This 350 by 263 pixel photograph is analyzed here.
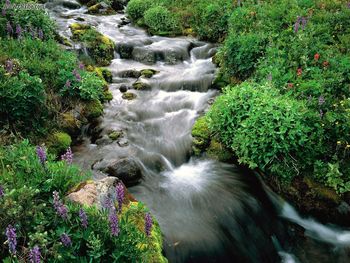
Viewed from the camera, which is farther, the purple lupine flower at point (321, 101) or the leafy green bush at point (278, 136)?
the purple lupine flower at point (321, 101)

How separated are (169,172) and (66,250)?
442cm

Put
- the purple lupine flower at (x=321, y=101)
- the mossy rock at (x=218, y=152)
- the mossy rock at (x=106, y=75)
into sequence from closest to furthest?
1. the purple lupine flower at (x=321, y=101)
2. the mossy rock at (x=218, y=152)
3. the mossy rock at (x=106, y=75)

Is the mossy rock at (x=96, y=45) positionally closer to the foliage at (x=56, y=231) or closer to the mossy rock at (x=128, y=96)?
the mossy rock at (x=128, y=96)

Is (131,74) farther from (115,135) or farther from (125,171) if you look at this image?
(125,171)

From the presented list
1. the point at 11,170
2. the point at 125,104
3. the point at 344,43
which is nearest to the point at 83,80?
the point at 125,104

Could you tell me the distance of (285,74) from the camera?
789 centimetres

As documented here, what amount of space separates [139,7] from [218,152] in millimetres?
11755

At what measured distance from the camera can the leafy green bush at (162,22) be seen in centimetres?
1516

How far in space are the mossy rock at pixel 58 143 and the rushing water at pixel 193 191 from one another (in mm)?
451

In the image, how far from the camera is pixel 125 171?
6.77 metres

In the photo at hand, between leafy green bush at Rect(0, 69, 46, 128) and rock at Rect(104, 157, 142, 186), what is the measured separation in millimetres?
2067

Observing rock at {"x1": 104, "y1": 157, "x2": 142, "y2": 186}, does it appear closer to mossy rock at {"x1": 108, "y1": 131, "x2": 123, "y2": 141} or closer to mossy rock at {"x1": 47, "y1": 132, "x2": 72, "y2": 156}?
mossy rock at {"x1": 47, "y1": 132, "x2": 72, "y2": 156}

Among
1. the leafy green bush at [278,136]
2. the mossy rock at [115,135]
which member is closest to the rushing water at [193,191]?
the mossy rock at [115,135]

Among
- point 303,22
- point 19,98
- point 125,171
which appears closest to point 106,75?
point 19,98
